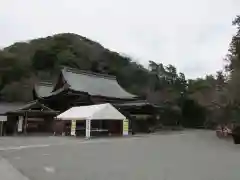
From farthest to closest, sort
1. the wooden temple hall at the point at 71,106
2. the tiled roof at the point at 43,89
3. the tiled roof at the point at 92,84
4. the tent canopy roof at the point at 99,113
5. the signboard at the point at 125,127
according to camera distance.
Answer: the tiled roof at the point at 43,89 < the tiled roof at the point at 92,84 < the wooden temple hall at the point at 71,106 < the signboard at the point at 125,127 < the tent canopy roof at the point at 99,113

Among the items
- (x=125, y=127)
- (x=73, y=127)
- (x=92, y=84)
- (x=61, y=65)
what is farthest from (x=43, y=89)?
(x=125, y=127)

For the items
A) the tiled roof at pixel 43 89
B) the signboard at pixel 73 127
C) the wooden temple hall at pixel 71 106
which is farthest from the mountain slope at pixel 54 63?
the signboard at pixel 73 127

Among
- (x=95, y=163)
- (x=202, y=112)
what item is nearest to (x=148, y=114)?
(x=202, y=112)

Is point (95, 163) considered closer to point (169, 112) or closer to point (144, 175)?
point (144, 175)

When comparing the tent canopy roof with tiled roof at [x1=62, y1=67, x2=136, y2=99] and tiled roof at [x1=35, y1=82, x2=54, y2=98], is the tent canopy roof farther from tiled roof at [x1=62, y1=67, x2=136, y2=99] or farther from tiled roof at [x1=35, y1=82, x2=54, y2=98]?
tiled roof at [x1=35, y1=82, x2=54, y2=98]

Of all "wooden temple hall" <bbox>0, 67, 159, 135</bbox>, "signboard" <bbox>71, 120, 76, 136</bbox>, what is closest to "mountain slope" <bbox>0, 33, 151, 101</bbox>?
"wooden temple hall" <bbox>0, 67, 159, 135</bbox>

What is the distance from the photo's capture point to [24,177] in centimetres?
732

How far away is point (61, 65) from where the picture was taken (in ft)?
159

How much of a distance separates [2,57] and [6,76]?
11.4ft

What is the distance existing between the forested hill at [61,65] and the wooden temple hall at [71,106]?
811 centimetres

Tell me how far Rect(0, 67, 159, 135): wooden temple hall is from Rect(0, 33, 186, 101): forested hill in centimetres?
811

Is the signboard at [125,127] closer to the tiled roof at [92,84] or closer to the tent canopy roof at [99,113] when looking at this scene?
the tent canopy roof at [99,113]

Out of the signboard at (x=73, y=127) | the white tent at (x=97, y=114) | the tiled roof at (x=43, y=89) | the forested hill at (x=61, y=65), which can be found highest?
the forested hill at (x=61, y=65)

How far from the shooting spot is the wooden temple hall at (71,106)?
93.0 ft
